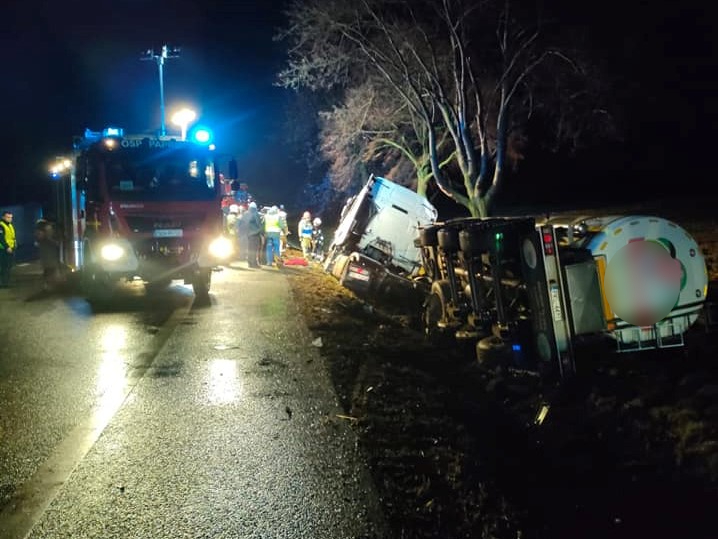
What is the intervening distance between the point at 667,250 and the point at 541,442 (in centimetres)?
244

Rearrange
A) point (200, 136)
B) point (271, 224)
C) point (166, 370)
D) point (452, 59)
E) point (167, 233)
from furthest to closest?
1. point (452, 59)
2. point (271, 224)
3. point (200, 136)
4. point (167, 233)
5. point (166, 370)

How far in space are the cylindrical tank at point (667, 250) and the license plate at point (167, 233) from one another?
25.5ft

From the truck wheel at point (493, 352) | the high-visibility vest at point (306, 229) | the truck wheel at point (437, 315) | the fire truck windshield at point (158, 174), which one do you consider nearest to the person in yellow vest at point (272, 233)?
the high-visibility vest at point (306, 229)

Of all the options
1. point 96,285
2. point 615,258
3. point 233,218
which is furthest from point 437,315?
point 233,218

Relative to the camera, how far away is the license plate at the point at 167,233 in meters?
12.5

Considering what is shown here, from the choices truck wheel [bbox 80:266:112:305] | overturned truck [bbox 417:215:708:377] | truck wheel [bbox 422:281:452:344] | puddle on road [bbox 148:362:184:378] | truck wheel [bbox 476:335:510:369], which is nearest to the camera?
overturned truck [bbox 417:215:708:377]

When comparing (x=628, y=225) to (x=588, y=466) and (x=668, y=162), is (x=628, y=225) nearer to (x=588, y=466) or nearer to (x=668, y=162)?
(x=588, y=466)

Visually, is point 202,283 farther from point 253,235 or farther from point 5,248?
→ point 253,235

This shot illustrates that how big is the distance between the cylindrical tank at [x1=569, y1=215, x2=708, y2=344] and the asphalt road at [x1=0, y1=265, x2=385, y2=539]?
9.50 feet

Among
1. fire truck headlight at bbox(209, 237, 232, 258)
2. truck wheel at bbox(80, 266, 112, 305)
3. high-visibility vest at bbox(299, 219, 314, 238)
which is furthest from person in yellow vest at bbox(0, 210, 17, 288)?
high-visibility vest at bbox(299, 219, 314, 238)

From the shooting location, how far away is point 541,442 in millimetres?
5562

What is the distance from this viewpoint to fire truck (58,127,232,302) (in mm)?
12383

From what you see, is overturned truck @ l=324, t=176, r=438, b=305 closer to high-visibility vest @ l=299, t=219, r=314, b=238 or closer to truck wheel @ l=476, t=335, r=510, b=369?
truck wheel @ l=476, t=335, r=510, b=369

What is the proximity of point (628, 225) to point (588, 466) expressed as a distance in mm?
2598
